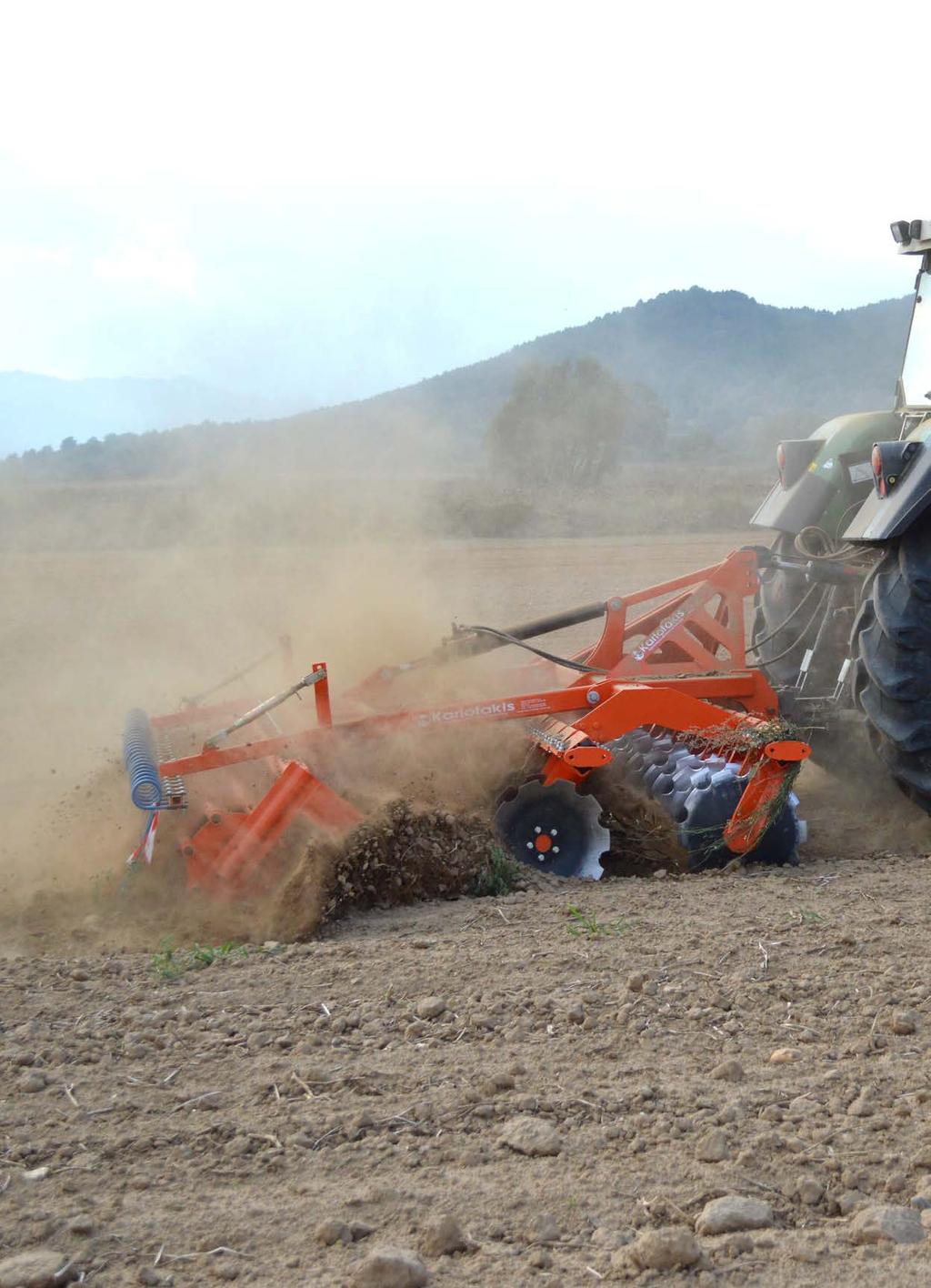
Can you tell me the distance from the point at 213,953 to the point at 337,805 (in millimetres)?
931

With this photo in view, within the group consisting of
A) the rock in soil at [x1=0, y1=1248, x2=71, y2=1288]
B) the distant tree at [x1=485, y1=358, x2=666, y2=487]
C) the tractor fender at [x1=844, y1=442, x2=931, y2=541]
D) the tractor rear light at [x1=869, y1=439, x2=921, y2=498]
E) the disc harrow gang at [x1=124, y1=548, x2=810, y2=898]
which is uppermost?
the distant tree at [x1=485, y1=358, x2=666, y2=487]

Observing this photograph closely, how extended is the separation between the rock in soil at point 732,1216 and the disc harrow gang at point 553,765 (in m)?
2.79

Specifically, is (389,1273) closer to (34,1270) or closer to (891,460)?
(34,1270)

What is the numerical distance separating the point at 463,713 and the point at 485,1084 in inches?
101

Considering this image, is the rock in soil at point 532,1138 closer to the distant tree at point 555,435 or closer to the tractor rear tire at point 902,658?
the tractor rear tire at point 902,658

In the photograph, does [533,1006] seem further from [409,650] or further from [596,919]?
[409,650]

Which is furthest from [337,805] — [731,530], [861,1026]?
[731,530]

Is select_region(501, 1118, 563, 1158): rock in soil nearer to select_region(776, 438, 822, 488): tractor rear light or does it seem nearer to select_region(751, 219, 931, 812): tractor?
select_region(751, 219, 931, 812): tractor

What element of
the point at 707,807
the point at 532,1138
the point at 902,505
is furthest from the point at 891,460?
the point at 532,1138

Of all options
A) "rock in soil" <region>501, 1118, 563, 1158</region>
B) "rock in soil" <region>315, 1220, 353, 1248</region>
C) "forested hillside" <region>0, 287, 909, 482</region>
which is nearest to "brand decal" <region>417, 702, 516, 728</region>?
"rock in soil" <region>501, 1118, 563, 1158</region>

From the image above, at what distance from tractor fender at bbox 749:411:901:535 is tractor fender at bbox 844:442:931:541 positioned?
1.08m

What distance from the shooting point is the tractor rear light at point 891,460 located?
5461 millimetres

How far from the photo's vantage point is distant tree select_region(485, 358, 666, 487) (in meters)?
32.2

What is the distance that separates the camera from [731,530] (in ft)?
68.5
